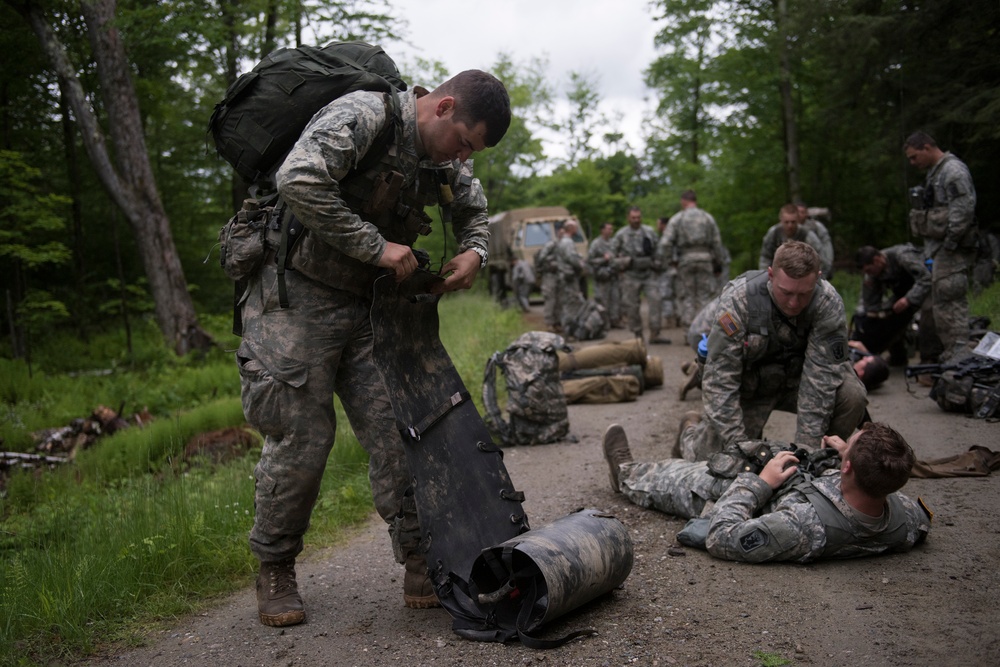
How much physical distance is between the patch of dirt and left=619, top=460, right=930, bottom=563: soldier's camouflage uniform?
0.06 metres

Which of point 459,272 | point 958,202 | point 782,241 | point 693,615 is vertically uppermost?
point 958,202

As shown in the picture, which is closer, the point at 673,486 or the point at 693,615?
the point at 693,615

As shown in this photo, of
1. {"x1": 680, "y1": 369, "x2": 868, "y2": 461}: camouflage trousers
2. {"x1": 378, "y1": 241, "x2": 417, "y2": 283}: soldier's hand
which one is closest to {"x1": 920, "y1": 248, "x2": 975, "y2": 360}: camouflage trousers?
{"x1": 680, "y1": 369, "x2": 868, "y2": 461}: camouflage trousers

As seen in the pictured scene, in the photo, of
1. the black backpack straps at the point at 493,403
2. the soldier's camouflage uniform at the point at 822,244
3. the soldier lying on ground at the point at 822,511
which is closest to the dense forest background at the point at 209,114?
the soldier's camouflage uniform at the point at 822,244

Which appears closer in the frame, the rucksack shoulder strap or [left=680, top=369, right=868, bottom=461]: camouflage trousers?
the rucksack shoulder strap

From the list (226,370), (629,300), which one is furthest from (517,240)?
(226,370)

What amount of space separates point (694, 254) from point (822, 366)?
318 inches

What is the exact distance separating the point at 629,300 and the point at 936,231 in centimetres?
641

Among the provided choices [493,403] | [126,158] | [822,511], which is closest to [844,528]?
[822,511]

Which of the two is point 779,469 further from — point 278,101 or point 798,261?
point 278,101

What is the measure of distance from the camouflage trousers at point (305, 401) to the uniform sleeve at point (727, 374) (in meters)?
1.92

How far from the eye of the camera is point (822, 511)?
3754 millimetres

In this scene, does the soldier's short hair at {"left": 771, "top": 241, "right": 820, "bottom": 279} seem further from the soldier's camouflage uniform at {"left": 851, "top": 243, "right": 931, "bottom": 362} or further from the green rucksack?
the soldier's camouflage uniform at {"left": 851, "top": 243, "right": 931, "bottom": 362}

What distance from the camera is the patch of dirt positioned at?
2.92m
